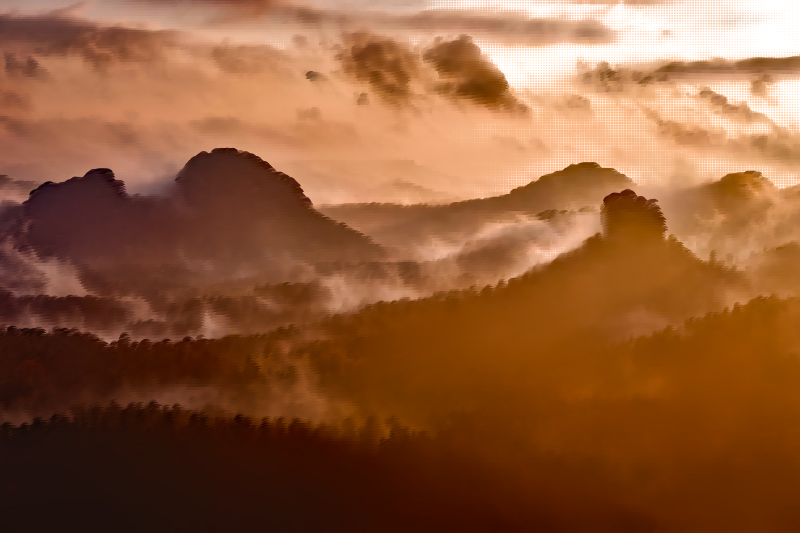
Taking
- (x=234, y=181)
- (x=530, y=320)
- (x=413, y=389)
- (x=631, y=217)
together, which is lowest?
(x=413, y=389)

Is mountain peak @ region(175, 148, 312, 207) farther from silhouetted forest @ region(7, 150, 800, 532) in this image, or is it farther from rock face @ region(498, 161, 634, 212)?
rock face @ region(498, 161, 634, 212)

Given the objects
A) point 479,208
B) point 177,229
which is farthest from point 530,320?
point 177,229

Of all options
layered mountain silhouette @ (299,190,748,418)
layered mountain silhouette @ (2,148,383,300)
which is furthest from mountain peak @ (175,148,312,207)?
layered mountain silhouette @ (299,190,748,418)

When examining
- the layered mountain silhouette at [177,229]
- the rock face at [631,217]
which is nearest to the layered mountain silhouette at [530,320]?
the rock face at [631,217]

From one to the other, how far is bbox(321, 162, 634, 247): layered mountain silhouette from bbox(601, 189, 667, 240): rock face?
32 millimetres

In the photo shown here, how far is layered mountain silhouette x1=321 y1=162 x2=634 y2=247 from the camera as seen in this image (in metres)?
1.42

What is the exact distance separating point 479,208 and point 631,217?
1.43 feet

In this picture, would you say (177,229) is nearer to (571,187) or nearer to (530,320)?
(530,320)

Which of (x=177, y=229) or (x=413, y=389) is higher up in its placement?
(x=177, y=229)

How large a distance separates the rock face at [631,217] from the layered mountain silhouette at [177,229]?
0.77m

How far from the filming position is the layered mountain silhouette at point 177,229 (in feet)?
4.55

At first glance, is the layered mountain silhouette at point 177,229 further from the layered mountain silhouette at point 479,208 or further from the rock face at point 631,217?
the rock face at point 631,217

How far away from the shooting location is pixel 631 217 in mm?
1450

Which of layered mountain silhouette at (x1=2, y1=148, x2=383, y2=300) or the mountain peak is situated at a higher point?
the mountain peak
